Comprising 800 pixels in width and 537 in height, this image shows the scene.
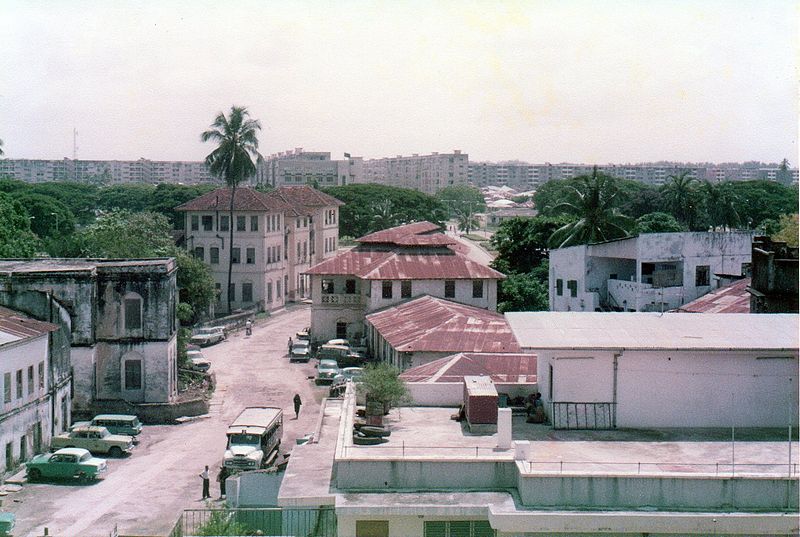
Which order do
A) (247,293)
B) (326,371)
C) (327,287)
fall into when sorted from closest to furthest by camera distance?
(326,371)
(327,287)
(247,293)

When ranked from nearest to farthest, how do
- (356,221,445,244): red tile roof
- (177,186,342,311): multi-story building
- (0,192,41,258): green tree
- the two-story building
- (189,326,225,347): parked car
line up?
the two-story building, (189,326,225,347): parked car, (356,221,445,244): red tile roof, (0,192,41,258): green tree, (177,186,342,311): multi-story building

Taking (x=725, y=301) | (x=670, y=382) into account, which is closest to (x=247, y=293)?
(x=725, y=301)

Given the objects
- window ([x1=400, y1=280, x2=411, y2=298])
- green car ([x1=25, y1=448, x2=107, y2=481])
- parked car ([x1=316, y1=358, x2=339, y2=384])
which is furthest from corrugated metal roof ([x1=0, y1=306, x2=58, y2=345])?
window ([x1=400, y1=280, x2=411, y2=298])

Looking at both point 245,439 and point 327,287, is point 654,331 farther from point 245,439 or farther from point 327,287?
point 327,287

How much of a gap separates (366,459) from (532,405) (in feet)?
18.9

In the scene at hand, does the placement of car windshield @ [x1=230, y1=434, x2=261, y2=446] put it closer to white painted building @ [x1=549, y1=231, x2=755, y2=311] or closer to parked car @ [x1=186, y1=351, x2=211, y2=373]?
parked car @ [x1=186, y1=351, x2=211, y2=373]

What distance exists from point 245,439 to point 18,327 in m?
10.0

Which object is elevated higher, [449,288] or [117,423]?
[449,288]

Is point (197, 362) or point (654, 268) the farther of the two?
point (197, 362)

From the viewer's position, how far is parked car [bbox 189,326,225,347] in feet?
222

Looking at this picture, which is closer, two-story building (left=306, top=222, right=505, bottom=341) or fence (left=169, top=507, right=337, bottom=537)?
fence (left=169, top=507, right=337, bottom=537)

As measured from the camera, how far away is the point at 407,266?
63062 mm

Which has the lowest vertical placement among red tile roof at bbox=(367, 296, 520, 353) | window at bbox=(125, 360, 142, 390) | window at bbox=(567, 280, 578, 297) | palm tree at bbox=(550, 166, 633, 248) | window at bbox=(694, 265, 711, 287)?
window at bbox=(125, 360, 142, 390)

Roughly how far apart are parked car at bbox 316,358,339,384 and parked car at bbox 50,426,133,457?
52.4ft
